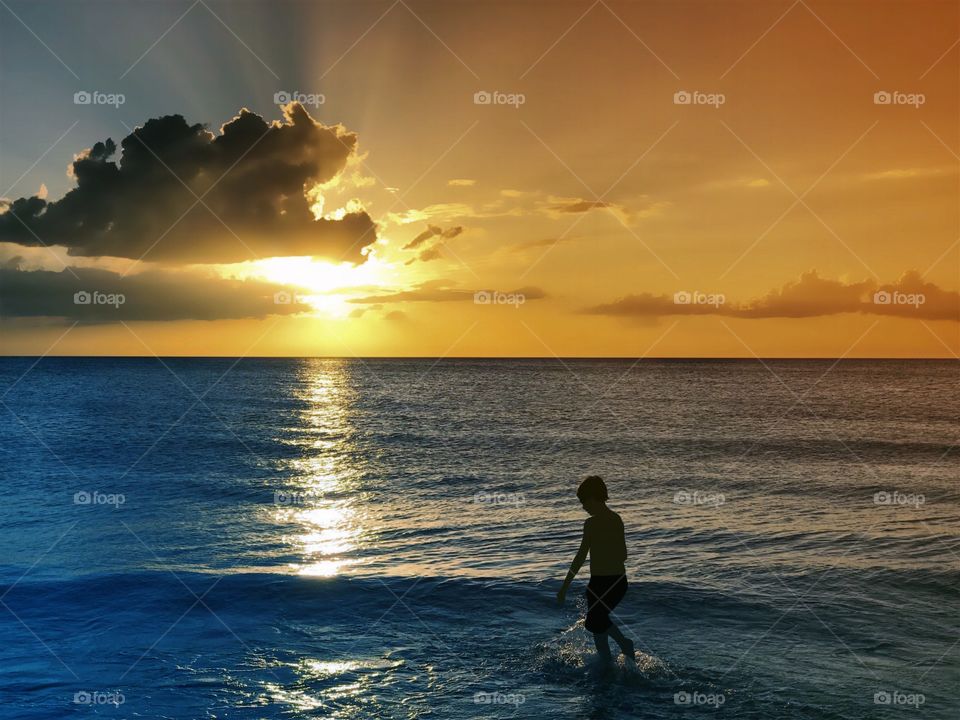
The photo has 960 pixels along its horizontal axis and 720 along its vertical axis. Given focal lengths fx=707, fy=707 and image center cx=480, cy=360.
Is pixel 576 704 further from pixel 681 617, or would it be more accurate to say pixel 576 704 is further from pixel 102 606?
pixel 102 606

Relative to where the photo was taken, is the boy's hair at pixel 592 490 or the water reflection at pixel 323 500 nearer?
the boy's hair at pixel 592 490

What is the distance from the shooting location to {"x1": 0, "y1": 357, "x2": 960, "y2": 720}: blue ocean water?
9.26 meters

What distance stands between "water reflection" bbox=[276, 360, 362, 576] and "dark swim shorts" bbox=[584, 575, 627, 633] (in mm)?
7959

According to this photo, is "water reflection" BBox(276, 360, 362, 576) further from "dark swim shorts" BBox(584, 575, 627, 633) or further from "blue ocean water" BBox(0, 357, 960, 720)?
"dark swim shorts" BBox(584, 575, 627, 633)

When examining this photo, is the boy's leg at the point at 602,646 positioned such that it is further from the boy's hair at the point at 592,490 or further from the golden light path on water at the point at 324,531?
the golden light path on water at the point at 324,531

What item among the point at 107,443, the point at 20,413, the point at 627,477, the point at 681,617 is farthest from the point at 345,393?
the point at 681,617

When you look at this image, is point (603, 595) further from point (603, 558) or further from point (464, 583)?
point (464, 583)

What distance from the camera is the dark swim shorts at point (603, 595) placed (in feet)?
30.1

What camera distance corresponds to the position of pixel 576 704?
28.3ft

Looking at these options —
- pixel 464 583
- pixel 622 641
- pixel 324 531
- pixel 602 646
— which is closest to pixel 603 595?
pixel 622 641

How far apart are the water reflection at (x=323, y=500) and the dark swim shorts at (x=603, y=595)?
796 cm

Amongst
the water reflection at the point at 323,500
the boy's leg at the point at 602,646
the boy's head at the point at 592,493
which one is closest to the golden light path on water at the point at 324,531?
the water reflection at the point at 323,500

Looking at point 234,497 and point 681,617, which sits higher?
point 234,497

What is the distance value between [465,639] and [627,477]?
65.6 feet
